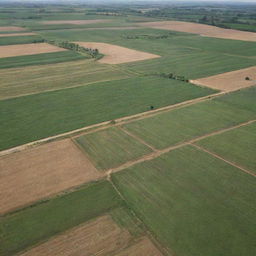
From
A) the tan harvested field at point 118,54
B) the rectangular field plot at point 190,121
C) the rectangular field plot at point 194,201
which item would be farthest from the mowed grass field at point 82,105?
the tan harvested field at point 118,54

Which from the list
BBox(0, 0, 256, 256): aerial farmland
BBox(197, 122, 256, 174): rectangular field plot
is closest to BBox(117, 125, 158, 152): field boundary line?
BBox(0, 0, 256, 256): aerial farmland

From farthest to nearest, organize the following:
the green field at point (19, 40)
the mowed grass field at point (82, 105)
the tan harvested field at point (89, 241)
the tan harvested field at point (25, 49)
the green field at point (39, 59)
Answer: the green field at point (19, 40) → the tan harvested field at point (25, 49) → the green field at point (39, 59) → the mowed grass field at point (82, 105) → the tan harvested field at point (89, 241)

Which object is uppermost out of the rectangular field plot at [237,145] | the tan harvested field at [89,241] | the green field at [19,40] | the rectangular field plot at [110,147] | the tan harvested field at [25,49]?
the green field at [19,40]

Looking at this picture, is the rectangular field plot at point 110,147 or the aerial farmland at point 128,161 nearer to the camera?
the aerial farmland at point 128,161

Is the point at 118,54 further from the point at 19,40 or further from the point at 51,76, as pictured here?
the point at 19,40

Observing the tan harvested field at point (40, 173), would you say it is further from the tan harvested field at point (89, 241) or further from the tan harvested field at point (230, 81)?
the tan harvested field at point (230, 81)

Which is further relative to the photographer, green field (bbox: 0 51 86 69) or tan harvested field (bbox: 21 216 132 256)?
green field (bbox: 0 51 86 69)

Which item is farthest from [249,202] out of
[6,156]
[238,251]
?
[6,156]

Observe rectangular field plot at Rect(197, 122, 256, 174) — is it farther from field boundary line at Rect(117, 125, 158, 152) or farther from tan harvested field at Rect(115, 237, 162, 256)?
tan harvested field at Rect(115, 237, 162, 256)
